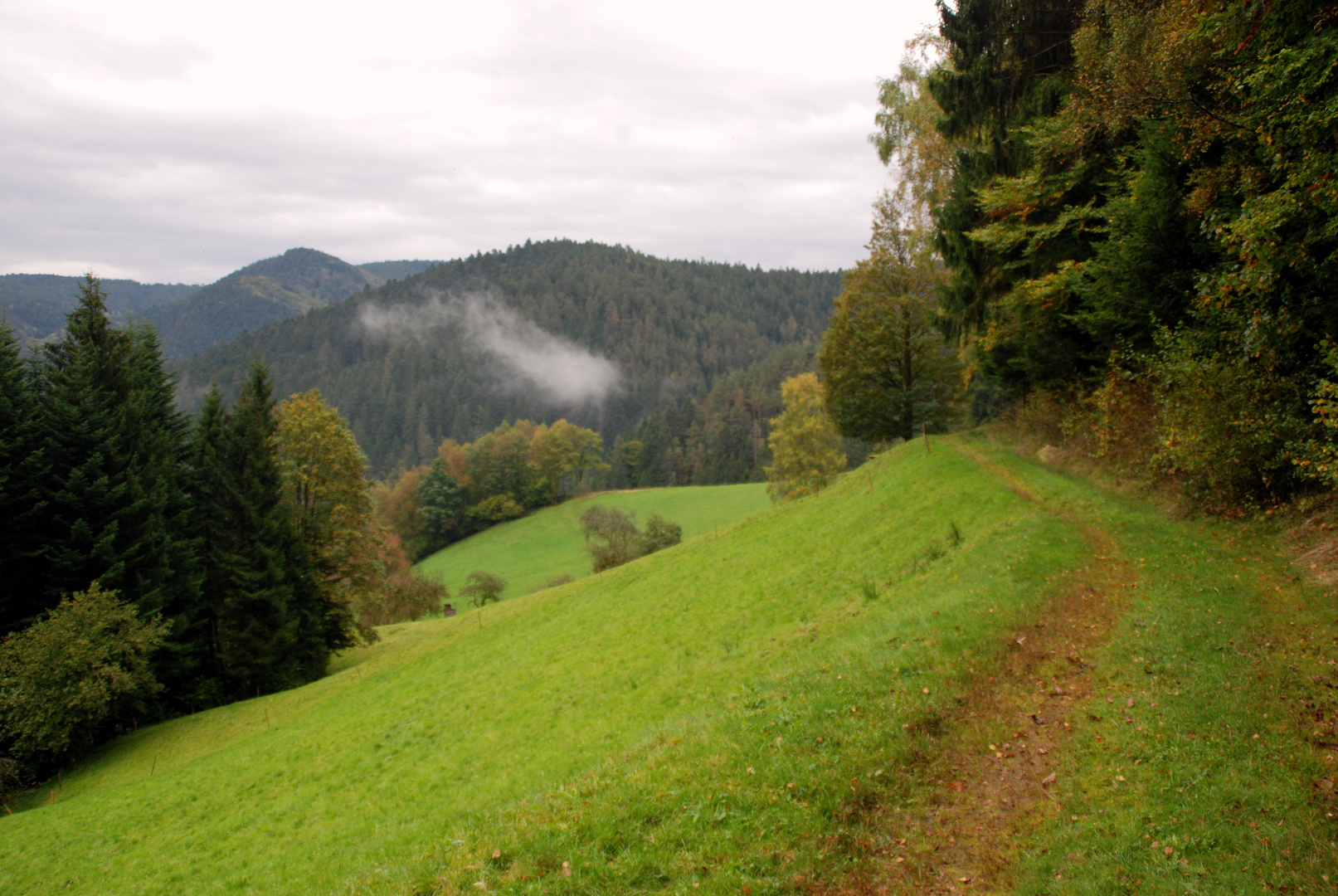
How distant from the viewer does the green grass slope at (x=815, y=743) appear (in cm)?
642

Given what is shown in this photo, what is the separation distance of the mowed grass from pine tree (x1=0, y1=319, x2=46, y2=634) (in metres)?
32.0

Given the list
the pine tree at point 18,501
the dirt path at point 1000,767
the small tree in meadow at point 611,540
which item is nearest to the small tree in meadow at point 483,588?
the small tree in meadow at point 611,540

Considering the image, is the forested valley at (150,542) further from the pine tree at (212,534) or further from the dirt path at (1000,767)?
the dirt path at (1000,767)

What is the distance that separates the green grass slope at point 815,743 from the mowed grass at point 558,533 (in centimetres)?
3753

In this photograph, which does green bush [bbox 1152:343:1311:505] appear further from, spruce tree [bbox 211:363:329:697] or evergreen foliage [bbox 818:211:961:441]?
spruce tree [bbox 211:363:329:697]

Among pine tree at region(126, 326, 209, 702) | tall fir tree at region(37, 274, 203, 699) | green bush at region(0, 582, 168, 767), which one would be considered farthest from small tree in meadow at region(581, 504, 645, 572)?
green bush at region(0, 582, 168, 767)

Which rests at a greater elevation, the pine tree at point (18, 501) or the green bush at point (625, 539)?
the pine tree at point (18, 501)

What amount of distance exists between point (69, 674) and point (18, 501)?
797 cm

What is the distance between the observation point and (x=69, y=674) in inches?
867

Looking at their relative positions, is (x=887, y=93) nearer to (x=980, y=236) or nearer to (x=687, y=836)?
(x=980, y=236)

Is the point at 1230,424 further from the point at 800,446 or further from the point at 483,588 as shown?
the point at 483,588

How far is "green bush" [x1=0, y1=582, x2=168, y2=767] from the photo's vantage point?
69.2 ft

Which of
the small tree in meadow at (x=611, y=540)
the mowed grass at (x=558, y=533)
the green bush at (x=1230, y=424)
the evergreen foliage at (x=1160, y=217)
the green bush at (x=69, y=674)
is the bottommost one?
the mowed grass at (x=558, y=533)

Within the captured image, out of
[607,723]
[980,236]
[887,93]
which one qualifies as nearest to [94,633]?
[607,723]
